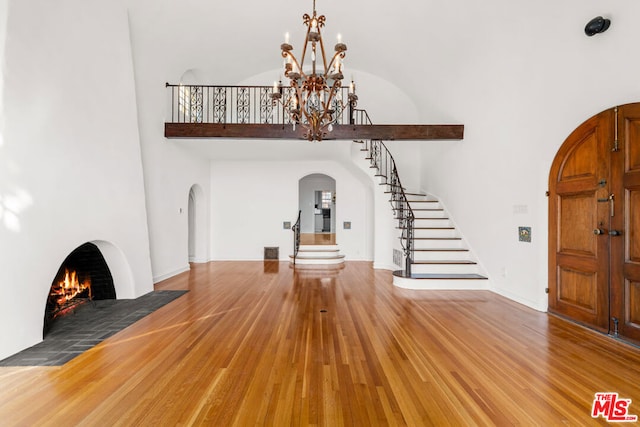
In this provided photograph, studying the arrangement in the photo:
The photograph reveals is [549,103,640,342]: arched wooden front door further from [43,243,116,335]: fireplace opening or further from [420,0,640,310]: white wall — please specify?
[43,243,116,335]: fireplace opening

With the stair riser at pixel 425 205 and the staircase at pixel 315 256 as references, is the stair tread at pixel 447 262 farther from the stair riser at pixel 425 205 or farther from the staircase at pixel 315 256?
the staircase at pixel 315 256

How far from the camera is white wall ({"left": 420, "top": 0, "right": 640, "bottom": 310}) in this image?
3375mm

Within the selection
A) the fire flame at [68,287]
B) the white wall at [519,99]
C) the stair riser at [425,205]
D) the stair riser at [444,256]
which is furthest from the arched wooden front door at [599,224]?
the fire flame at [68,287]

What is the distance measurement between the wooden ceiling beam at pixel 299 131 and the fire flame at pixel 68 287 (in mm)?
3064

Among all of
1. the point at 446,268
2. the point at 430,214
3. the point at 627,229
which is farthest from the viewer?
the point at 430,214

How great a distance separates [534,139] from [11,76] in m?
6.22

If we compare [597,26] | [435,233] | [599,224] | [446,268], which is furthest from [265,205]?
[597,26]

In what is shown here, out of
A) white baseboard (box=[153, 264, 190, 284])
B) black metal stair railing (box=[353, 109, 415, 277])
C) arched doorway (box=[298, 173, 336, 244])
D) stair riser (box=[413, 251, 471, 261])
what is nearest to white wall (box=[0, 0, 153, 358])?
white baseboard (box=[153, 264, 190, 284])

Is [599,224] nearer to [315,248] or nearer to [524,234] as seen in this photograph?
[524,234]

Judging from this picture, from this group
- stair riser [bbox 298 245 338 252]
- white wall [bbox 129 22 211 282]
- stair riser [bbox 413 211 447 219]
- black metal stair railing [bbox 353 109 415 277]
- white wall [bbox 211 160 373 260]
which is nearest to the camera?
white wall [bbox 129 22 211 282]

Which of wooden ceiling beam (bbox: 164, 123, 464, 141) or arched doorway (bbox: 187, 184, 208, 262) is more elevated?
wooden ceiling beam (bbox: 164, 123, 464, 141)

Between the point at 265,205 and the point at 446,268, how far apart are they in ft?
18.0

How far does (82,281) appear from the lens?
470 cm

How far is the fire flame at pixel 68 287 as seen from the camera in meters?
4.28
